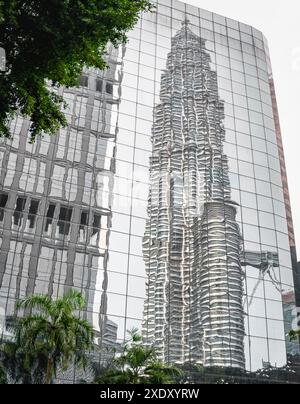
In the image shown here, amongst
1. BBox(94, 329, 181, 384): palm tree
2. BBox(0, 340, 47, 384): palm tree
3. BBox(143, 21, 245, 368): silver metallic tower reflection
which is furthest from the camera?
BBox(143, 21, 245, 368): silver metallic tower reflection

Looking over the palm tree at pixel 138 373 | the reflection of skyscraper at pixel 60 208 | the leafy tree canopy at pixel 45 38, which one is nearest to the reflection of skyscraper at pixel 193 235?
the reflection of skyscraper at pixel 60 208

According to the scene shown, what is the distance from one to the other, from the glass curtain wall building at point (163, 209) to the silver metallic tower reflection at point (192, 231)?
0.12 metres

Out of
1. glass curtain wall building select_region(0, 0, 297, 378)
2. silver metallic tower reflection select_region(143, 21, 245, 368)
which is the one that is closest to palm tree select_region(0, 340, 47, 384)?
glass curtain wall building select_region(0, 0, 297, 378)

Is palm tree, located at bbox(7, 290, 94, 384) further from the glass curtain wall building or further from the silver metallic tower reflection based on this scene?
the silver metallic tower reflection

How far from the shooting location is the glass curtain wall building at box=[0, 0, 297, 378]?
42.4m

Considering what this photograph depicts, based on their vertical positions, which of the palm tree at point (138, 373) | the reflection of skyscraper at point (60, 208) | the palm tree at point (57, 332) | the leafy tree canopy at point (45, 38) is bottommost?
the palm tree at point (138, 373)

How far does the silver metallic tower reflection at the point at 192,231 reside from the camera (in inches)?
1703

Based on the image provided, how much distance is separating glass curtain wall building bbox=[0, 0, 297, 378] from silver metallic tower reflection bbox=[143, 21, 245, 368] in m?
0.12

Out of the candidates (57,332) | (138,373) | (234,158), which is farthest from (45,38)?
(234,158)

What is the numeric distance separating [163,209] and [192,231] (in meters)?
3.57

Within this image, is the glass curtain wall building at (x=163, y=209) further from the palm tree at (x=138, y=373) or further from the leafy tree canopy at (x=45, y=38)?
the leafy tree canopy at (x=45, y=38)

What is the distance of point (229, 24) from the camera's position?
6725 cm

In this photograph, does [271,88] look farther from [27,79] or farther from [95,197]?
[27,79]
